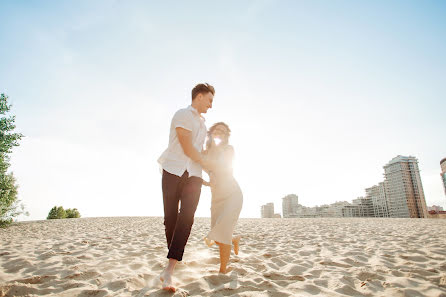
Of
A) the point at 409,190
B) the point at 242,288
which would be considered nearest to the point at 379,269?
the point at 242,288

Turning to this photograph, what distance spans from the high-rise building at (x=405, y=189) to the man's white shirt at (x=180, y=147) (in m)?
116

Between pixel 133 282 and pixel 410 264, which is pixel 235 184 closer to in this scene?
pixel 133 282

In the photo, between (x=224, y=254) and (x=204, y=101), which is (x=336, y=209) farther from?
(x=204, y=101)

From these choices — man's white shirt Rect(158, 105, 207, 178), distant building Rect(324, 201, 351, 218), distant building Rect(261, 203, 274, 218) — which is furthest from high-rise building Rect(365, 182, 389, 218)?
man's white shirt Rect(158, 105, 207, 178)

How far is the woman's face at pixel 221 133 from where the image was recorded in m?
3.45

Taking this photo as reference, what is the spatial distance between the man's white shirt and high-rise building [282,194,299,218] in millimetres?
126912

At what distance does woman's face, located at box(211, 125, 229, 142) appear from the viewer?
11.3ft

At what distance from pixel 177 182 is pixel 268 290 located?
1.43m

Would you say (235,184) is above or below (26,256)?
above

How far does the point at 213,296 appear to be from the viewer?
2154mm

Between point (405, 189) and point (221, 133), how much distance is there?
11765 cm

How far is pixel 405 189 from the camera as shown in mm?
93562

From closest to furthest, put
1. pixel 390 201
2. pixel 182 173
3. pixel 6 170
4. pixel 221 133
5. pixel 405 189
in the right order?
1. pixel 182 173
2. pixel 221 133
3. pixel 6 170
4. pixel 405 189
5. pixel 390 201

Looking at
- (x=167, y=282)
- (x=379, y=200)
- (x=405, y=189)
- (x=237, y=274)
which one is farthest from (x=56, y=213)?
(x=379, y=200)
